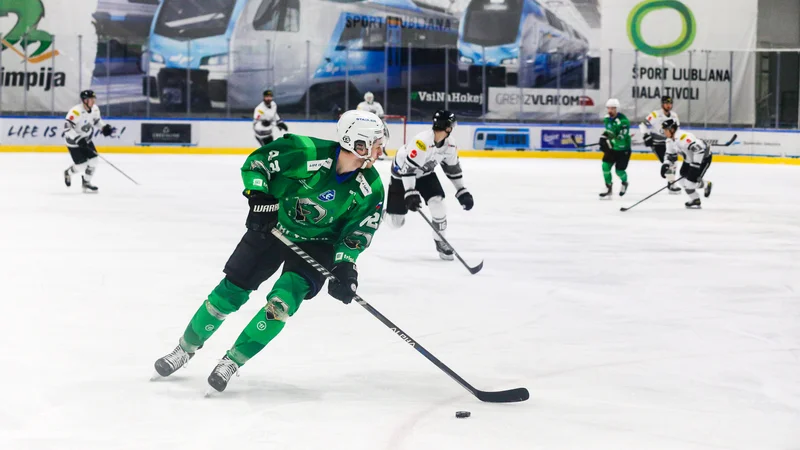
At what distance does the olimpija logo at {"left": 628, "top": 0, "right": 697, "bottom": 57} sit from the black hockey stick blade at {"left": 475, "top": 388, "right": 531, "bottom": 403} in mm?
20684

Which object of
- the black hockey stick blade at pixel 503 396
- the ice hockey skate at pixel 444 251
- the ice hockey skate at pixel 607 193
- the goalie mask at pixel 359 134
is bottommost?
the black hockey stick blade at pixel 503 396

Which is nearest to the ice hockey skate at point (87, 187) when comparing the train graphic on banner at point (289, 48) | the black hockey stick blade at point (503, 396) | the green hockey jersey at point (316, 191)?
the green hockey jersey at point (316, 191)

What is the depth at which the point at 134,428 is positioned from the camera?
10.5 feet

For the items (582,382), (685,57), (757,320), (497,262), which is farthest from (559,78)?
(582,382)

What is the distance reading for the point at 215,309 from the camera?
3.66 meters

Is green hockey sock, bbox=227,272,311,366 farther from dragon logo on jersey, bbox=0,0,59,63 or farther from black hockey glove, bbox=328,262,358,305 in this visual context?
dragon logo on jersey, bbox=0,0,59,63

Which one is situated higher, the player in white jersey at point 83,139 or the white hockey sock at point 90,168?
the player in white jersey at point 83,139

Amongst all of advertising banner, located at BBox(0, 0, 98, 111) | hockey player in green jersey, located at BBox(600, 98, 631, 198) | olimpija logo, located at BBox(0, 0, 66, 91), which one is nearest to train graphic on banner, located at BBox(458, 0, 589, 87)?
advertising banner, located at BBox(0, 0, 98, 111)

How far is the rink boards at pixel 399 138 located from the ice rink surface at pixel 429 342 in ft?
31.5

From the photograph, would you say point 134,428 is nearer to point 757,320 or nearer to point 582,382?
point 582,382

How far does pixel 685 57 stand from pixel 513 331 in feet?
57.6

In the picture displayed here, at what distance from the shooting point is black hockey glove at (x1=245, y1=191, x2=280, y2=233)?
341 centimetres

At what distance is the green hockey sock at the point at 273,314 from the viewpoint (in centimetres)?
347

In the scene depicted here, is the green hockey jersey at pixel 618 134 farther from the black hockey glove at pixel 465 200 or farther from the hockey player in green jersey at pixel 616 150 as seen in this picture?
the black hockey glove at pixel 465 200
